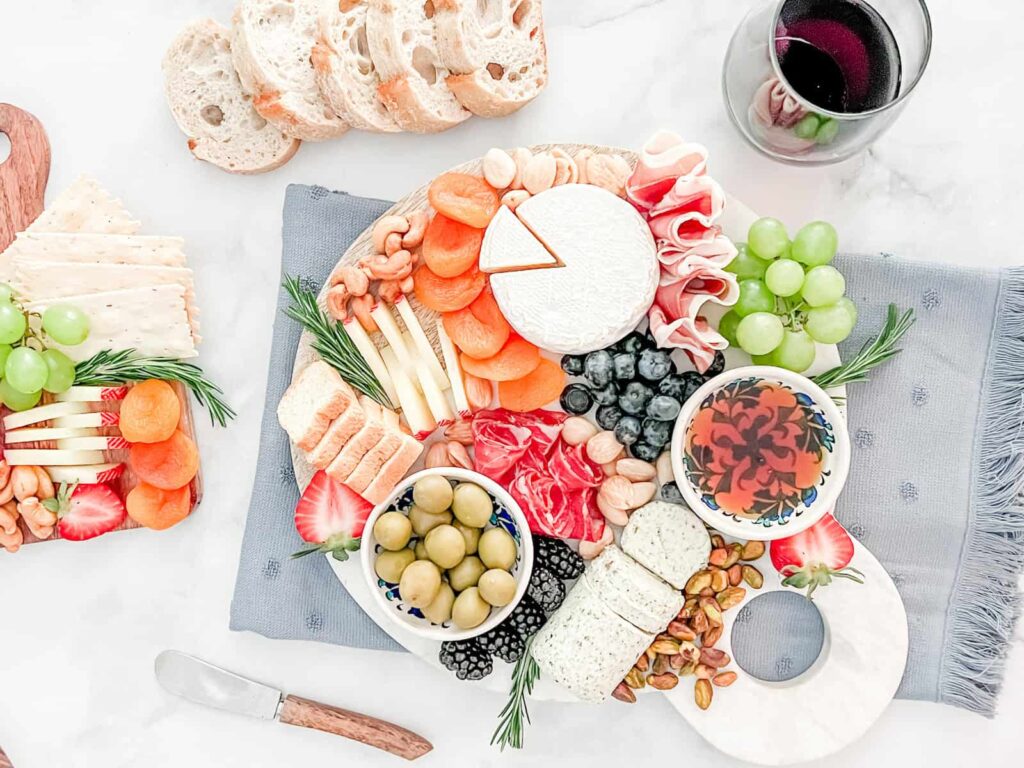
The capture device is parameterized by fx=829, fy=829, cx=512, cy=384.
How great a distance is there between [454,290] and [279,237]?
1.42ft

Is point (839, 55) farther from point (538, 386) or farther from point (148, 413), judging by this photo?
point (148, 413)

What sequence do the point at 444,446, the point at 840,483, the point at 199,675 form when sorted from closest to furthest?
the point at 840,483 → the point at 444,446 → the point at 199,675

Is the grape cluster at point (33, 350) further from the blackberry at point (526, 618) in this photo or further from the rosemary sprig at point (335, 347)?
the blackberry at point (526, 618)

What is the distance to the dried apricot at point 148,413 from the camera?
1.48 metres

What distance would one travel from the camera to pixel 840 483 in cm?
134

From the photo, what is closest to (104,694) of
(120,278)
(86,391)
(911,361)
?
(86,391)

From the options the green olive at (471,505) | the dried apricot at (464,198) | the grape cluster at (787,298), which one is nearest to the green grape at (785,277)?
the grape cluster at (787,298)

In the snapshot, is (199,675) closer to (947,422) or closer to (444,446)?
(444,446)

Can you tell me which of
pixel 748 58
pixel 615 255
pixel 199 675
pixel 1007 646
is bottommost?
pixel 199 675

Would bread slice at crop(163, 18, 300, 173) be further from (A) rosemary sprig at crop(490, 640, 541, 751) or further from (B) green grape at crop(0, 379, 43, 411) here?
(A) rosemary sprig at crop(490, 640, 541, 751)

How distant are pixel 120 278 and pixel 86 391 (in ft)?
0.71

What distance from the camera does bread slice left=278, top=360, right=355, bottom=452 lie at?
1.37m

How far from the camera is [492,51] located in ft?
4.73

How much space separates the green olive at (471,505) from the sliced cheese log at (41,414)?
738 millimetres
